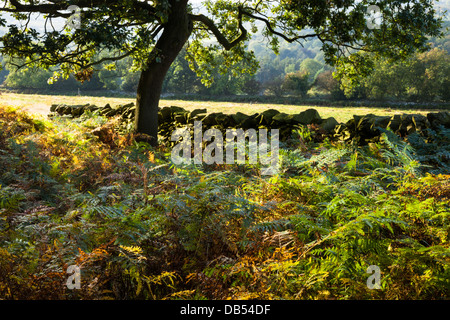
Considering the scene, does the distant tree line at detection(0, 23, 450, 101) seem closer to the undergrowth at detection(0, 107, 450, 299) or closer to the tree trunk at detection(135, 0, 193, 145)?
the tree trunk at detection(135, 0, 193, 145)

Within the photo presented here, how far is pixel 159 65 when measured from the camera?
7863mm

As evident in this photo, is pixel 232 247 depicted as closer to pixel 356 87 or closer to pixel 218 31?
pixel 218 31

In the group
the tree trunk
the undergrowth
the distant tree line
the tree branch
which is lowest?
the undergrowth

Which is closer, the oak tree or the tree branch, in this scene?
the oak tree

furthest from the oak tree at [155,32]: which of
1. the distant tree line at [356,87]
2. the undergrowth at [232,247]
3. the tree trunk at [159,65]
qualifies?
the distant tree line at [356,87]

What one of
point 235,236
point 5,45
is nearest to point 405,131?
point 235,236

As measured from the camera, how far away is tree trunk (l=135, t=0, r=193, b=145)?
7715 mm

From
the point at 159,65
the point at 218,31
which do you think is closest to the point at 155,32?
the point at 159,65

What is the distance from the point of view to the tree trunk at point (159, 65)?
25.3 ft

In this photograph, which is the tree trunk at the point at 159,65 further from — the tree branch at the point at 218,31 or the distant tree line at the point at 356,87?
the distant tree line at the point at 356,87

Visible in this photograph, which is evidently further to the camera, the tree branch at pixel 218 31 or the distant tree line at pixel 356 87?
the distant tree line at pixel 356 87

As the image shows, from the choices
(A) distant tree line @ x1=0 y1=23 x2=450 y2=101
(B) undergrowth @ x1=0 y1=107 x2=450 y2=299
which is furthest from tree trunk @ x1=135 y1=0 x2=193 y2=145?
(A) distant tree line @ x1=0 y1=23 x2=450 y2=101

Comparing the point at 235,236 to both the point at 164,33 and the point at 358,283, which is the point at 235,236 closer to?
the point at 358,283
